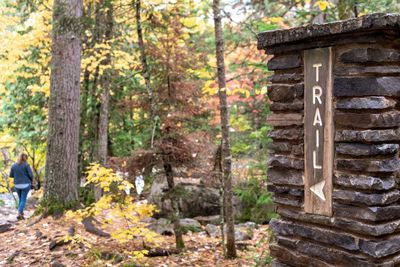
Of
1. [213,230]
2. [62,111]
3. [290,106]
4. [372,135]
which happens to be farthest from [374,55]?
[213,230]

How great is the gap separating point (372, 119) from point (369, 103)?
0.12 meters

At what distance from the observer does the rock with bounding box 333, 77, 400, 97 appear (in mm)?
3078

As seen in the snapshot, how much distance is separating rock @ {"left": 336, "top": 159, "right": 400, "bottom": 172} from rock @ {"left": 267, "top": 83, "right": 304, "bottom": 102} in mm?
739

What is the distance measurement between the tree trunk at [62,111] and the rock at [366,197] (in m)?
6.62

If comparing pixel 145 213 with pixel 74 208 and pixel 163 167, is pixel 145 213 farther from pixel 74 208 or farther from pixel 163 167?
pixel 74 208

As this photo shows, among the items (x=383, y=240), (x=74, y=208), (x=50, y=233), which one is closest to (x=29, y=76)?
(x=74, y=208)

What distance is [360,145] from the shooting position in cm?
313

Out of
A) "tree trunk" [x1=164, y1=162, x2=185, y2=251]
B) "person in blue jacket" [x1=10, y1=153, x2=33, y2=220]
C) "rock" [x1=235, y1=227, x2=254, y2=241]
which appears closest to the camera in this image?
"tree trunk" [x1=164, y1=162, x2=185, y2=251]

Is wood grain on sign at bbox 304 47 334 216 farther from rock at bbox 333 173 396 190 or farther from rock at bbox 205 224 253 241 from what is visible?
rock at bbox 205 224 253 241

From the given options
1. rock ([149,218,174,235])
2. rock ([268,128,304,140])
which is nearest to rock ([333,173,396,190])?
rock ([268,128,304,140])

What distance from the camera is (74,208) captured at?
862 cm

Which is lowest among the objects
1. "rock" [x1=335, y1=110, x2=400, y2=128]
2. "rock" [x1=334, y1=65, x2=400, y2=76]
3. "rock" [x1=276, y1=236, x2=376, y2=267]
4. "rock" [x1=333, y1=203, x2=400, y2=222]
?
"rock" [x1=276, y1=236, x2=376, y2=267]

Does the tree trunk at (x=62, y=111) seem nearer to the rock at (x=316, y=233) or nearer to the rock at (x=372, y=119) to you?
the rock at (x=316, y=233)

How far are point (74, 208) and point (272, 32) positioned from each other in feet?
21.2
